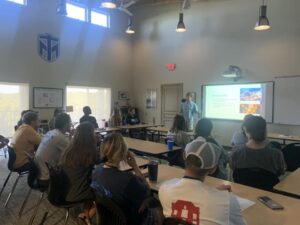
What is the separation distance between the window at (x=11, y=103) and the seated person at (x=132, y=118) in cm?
348

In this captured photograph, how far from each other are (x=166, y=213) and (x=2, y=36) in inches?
304

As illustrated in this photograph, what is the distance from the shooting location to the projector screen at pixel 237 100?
7336 mm

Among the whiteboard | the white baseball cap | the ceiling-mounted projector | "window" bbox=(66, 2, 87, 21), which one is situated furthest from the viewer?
"window" bbox=(66, 2, 87, 21)

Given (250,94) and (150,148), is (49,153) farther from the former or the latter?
(250,94)

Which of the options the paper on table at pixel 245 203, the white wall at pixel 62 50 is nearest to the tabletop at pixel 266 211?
the paper on table at pixel 245 203

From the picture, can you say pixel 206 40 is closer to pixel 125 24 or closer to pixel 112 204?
pixel 125 24

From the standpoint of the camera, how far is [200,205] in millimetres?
1248

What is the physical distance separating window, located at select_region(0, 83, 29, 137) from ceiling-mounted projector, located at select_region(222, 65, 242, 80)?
5.95m

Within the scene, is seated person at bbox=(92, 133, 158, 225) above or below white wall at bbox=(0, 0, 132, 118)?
below

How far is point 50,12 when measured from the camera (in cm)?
825

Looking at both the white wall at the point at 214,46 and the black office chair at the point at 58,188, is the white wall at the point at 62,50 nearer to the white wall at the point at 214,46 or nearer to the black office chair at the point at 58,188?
the white wall at the point at 214,46

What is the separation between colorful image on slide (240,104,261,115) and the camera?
754cm

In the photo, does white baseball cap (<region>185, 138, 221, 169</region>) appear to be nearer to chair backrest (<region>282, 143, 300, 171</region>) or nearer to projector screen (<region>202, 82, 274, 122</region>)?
chair backrest (<region>282, 143, 300, 171</region>)

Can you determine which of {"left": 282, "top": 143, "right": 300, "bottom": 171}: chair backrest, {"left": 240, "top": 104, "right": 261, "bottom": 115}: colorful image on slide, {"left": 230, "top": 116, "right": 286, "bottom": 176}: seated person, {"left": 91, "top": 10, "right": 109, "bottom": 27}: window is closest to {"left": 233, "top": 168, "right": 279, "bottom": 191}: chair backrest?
{"left": 230, "top": 116, "right": 286, "bottom": 176}: seated person
